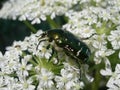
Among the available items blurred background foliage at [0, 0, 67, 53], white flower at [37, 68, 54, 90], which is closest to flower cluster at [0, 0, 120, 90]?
white flower at [37, 68, 54, 90]

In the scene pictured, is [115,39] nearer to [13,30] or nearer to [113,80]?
[113,80]

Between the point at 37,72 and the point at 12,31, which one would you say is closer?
the point at 37,72

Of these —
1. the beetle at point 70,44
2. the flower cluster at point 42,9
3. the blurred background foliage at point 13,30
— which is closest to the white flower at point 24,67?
the beetle at point 70,44

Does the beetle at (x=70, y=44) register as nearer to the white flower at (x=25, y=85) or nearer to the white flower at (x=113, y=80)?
the white flower at (x=113, y=80)

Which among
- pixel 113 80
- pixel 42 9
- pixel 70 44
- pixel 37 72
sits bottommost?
pixel 113 80

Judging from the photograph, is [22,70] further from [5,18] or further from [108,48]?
[5,18]

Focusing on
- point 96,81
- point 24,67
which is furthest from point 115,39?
point 24,67
